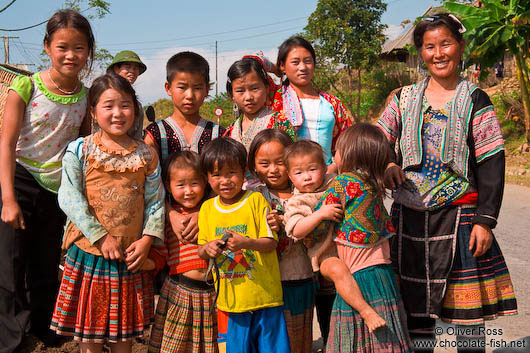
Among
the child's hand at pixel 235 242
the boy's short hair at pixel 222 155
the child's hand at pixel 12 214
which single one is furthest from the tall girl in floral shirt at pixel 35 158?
the child's hand at pixel 235 242

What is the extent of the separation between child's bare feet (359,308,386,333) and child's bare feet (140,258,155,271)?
1165 millimetres

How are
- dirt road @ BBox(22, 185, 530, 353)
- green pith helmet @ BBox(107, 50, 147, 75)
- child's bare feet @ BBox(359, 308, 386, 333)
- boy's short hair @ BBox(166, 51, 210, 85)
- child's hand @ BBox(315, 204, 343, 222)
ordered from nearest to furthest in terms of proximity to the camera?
child's bare feet @ BBox(359, 308, 386, 333) < child's hand @ BBox(315, 204, 343, 222) < boy's short hair @ BBox(166, 51, 210, 85) < dirt road @ BBox(22, 185, 530, 353) < green pith helmet @ BBox(107, 50, 147, 75)

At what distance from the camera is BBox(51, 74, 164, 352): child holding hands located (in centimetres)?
248

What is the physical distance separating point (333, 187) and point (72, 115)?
1.67 m

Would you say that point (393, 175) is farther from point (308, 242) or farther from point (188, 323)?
point (188, 323)

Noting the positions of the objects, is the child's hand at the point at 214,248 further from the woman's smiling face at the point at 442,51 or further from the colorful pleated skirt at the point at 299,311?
the woman's smiling face at the point at 442,51

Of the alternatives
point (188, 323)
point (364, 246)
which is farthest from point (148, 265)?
point (364, 246)

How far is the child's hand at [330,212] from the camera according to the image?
228cm

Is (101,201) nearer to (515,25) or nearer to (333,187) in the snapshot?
(333,187)

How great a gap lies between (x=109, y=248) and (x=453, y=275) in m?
1.85

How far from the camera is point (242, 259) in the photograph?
2.50 meters

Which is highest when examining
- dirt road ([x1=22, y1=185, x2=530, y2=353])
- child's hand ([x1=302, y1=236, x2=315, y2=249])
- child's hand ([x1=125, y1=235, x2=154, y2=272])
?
child's hand ([x1=302, y1=236, x2=315, y2=249])

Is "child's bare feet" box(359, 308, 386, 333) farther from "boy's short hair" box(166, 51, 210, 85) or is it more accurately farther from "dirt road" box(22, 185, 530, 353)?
"boy's short hair" box(166, 51, 210, 85)

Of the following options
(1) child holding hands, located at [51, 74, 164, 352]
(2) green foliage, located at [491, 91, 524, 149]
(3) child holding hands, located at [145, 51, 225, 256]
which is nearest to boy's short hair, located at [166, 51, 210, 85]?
(3) child holding hands, located at [145, 51, 225, 256]
